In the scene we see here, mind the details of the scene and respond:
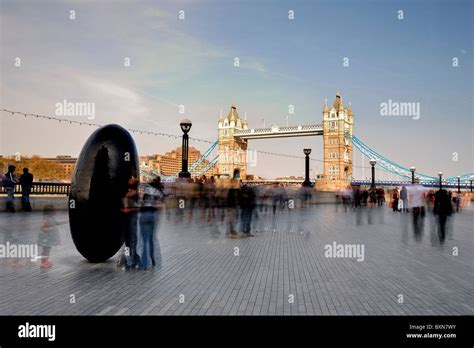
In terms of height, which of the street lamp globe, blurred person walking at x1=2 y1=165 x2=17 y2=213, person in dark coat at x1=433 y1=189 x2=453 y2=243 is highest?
the street lamp globe

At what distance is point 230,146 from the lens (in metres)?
106

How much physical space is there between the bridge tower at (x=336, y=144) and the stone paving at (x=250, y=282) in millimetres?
78690

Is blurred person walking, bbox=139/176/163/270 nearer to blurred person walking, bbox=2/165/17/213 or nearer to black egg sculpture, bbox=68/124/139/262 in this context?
black egg sculpture, bbox=68/124/139/262

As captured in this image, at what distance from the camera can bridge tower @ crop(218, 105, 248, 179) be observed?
104m

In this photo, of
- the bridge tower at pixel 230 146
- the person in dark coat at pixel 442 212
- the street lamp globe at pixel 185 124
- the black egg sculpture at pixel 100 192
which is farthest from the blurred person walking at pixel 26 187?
the bridge tower at pixel 230 146

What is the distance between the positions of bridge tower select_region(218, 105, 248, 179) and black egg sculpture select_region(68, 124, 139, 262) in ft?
307

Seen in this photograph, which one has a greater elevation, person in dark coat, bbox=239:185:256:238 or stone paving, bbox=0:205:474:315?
person in dark coat, bbox=239:185:256:238

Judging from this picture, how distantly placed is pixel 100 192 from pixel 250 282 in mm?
2988

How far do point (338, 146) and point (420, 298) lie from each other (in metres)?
85.7

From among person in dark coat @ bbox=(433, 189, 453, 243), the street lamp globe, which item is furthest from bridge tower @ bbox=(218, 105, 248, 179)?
person in dark coat @ bbox=(433, 189, 453, 243)

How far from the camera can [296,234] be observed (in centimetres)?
1165
